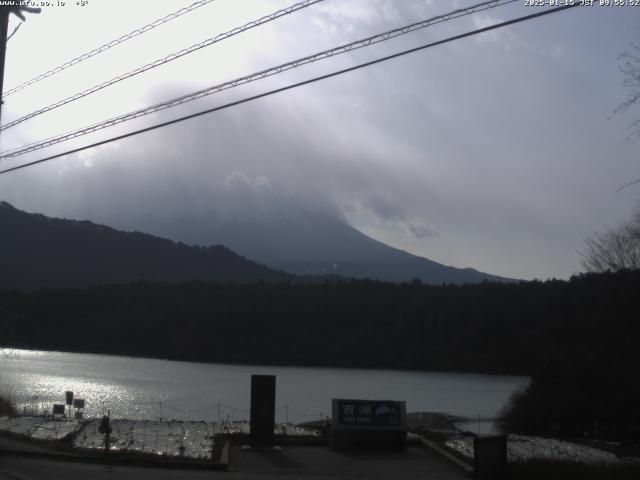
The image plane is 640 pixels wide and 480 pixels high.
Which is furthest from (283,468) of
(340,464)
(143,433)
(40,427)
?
(40,427)

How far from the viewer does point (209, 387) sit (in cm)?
6694

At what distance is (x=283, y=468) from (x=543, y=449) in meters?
7.64

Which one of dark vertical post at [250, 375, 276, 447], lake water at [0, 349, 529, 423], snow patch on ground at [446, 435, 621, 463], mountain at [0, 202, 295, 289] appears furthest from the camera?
mountain at [0, 202, 295, 289]

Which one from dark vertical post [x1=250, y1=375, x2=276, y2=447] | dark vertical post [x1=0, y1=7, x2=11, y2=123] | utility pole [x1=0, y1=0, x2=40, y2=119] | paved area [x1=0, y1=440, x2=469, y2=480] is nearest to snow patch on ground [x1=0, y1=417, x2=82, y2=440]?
A: paved area [x1=0, y1=440, x2=469, y2=480]

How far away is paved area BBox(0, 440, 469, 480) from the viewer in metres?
17.0

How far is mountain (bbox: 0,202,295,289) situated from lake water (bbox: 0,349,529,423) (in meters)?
40.9

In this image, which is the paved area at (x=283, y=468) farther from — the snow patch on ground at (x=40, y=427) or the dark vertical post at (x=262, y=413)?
the snow patch on ground at (x=40, y=427)

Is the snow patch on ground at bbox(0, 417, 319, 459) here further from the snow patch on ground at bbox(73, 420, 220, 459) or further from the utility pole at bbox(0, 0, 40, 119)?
the utility pole at bbox(0, 0, 40, 119)

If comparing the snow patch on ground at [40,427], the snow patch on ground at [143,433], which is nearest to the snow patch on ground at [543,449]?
the snow patch on ground at [143,433]

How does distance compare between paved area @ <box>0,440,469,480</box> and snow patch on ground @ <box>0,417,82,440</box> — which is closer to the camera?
paved area @ <box>0,440,469,480</box>

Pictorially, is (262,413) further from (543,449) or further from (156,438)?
(543,449)

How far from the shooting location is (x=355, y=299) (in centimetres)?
11519

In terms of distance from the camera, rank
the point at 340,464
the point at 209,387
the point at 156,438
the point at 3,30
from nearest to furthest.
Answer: the point at 340,464 < the point at 3,30 < the point at 156,438 < the point at 209,387

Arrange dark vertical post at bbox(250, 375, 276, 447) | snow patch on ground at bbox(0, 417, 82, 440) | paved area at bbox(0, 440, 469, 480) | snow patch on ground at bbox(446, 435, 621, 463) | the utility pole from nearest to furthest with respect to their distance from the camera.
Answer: paved area at bbox(0, 440, 469, 480) → the utility pole → snow patch on ground at bbox(446, 435, 621, 463) → dark vertical post at bbox(250, 375, 276, 447) → snow patch on ground at bbox(0, 417, 82, 440)
